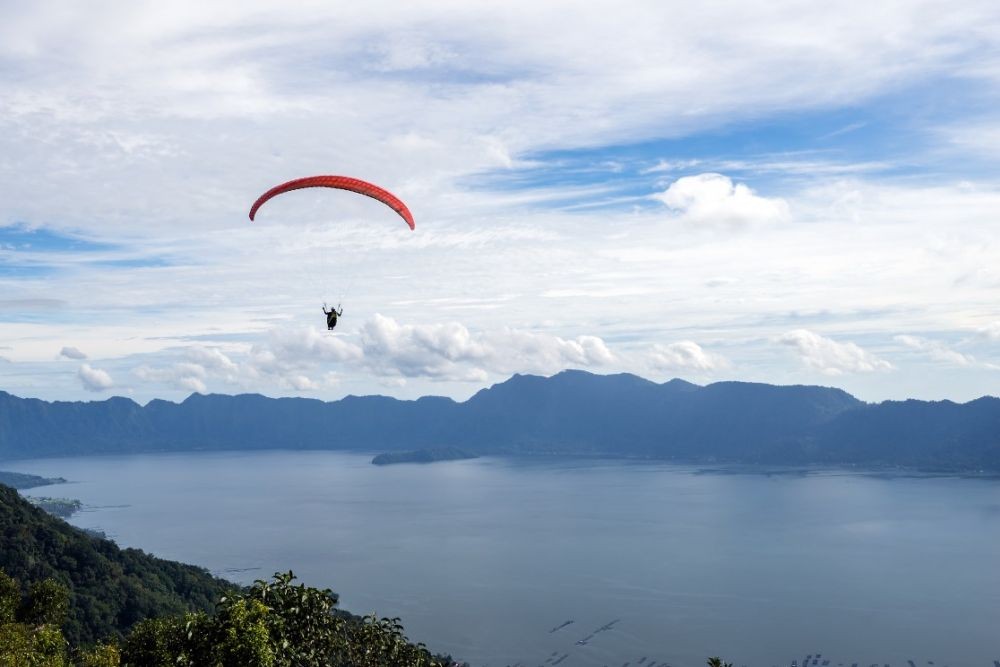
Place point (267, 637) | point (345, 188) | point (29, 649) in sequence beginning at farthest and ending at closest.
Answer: point (345, 188) < point (29, 649) < point (267, 637)

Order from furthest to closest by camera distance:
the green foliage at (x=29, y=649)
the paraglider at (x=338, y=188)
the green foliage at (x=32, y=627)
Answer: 1. the paraglider at (x=338, y=188)
2. the green foliage at (x=32, y=627)
3. the green foliage at (x=29, y=649)

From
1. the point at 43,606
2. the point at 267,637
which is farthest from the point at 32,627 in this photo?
the point at 267,637

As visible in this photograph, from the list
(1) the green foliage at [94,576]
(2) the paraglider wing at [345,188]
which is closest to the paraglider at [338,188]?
(2) the paraglider wing at [345,188]

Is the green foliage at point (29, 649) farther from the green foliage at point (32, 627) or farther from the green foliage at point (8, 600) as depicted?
the green foliage at point (8, 600)

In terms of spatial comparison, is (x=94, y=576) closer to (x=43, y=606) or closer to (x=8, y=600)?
(x=43, y=606)

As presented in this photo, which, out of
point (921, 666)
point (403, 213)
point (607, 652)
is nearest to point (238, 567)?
point (607, 652)

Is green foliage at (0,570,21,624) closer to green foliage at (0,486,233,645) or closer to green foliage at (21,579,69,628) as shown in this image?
green foliage at (21,579,69,628)

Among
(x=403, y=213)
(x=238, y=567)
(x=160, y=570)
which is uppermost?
(x=403, y=213)

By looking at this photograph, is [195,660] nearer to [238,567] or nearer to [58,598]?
[58,598]
